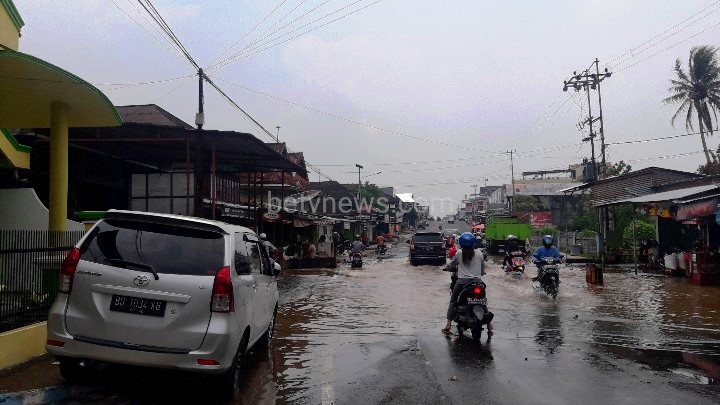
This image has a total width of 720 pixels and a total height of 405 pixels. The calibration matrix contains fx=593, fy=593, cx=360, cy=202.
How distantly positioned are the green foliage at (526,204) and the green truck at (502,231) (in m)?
22.3

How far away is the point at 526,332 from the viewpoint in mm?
9562

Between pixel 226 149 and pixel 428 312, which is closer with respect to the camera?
pixel 428 312

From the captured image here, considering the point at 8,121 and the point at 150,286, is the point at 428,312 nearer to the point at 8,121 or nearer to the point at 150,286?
the point at 150,286

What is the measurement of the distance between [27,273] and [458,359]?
5.72 metres

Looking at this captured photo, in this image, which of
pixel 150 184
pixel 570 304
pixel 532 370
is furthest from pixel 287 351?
pixel 150 184

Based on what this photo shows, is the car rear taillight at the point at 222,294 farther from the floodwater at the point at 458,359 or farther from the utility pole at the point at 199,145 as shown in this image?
the utility pole at the point at 199,145

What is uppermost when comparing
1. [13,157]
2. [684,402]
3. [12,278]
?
[13,157]

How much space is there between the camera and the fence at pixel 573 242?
3340 cm

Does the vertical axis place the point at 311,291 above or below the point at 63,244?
below

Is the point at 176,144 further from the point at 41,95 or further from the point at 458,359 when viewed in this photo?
the point at 458,359

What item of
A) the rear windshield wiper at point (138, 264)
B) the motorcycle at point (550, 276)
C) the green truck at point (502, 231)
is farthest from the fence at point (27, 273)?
the green truck at point (502, 231)

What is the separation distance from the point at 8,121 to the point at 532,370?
35.8 feet

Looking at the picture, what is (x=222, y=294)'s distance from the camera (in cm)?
522

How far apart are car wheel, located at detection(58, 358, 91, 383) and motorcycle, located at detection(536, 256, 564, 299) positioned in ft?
36.2
